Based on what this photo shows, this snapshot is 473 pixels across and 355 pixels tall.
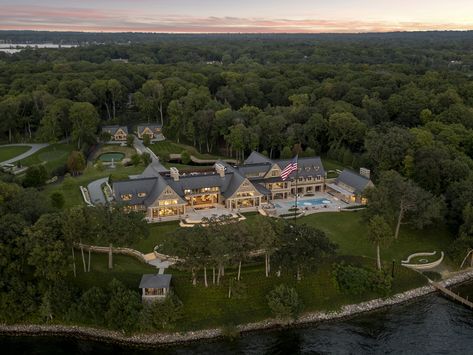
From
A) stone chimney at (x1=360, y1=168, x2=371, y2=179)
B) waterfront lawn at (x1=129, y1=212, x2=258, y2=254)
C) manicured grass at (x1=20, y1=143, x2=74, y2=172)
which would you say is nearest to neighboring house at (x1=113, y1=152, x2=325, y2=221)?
waterfront lawn at (x1=129, y1=212, x2=258, y2=254)

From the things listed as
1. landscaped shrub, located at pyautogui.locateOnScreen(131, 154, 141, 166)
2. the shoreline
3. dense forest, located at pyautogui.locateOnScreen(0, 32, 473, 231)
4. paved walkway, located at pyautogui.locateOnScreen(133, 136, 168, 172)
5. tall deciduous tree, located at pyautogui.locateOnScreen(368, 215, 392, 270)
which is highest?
dense forest, located at pyautogui.locateOnScreen(0, 32, 473, 231)

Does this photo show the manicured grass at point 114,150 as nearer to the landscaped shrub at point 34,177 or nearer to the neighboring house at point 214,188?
the landscaped shrub at point 34,177

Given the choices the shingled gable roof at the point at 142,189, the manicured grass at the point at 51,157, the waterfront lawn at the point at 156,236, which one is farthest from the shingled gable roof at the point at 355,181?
the manicured grass at the point at 51,157

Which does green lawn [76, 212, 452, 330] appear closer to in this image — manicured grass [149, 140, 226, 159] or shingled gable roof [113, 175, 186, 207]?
shingled gable roof [113, 175, 186, 207]

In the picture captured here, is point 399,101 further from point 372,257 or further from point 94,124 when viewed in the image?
point 94,124

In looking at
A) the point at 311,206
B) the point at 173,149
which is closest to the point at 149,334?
the point at 311,206

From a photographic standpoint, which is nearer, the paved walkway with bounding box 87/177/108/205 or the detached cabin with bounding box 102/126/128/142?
the paved walkway with bounding box 87/177/108/205

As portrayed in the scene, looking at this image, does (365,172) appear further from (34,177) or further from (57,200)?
(34,177)
